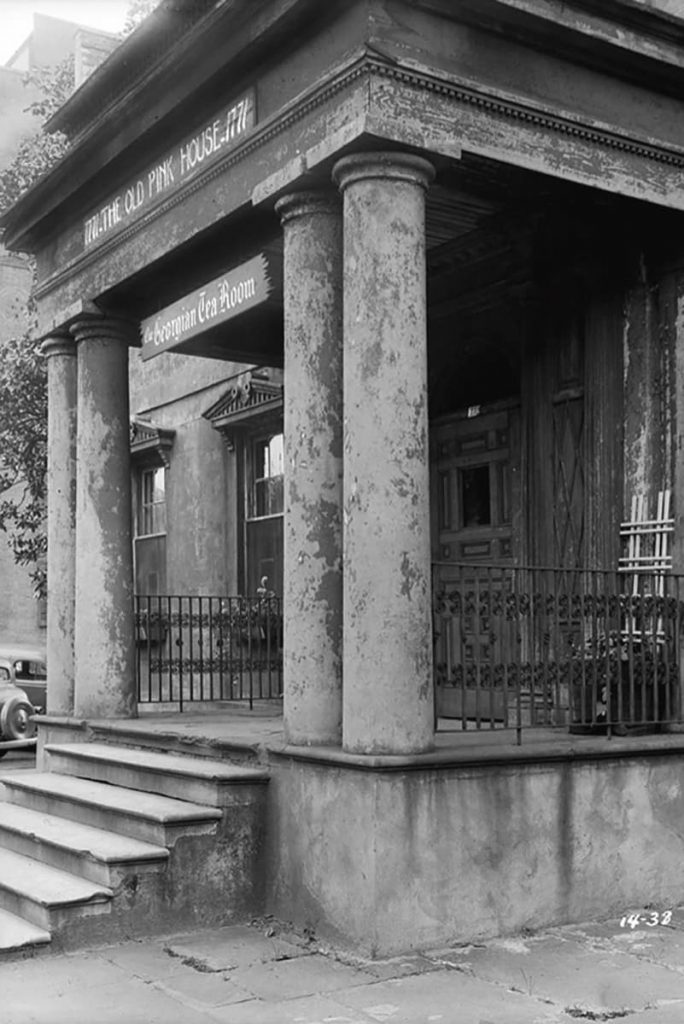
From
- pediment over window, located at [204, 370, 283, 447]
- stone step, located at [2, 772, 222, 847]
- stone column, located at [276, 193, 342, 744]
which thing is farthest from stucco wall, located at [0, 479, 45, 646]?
stone column, located at [276, 193, 342, 744]

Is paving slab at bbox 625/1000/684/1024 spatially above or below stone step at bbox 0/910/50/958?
below

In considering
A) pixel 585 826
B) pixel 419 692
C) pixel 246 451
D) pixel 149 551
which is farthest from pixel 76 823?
pixel 149 551

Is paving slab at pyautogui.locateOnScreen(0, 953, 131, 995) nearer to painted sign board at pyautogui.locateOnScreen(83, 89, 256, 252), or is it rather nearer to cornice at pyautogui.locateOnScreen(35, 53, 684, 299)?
cornice at pyautogui.locateOnScreen(35, 53, 684, 299)

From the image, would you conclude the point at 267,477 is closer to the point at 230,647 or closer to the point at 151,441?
the point at 151,441

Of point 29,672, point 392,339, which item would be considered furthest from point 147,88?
point 29,672

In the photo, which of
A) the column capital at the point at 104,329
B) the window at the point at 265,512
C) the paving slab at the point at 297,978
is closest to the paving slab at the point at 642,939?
the paving slab at the point at 297,978

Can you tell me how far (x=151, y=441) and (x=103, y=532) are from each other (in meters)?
5.08

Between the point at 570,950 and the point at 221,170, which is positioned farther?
the point at 221,170

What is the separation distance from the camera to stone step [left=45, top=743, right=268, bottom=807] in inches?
277

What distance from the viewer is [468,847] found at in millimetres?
6469

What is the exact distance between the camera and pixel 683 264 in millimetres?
7996

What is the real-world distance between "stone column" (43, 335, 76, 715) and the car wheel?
6649 mm

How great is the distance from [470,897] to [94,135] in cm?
582

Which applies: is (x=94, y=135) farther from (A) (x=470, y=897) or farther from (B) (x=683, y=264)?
(A) (x=470, y=897)
